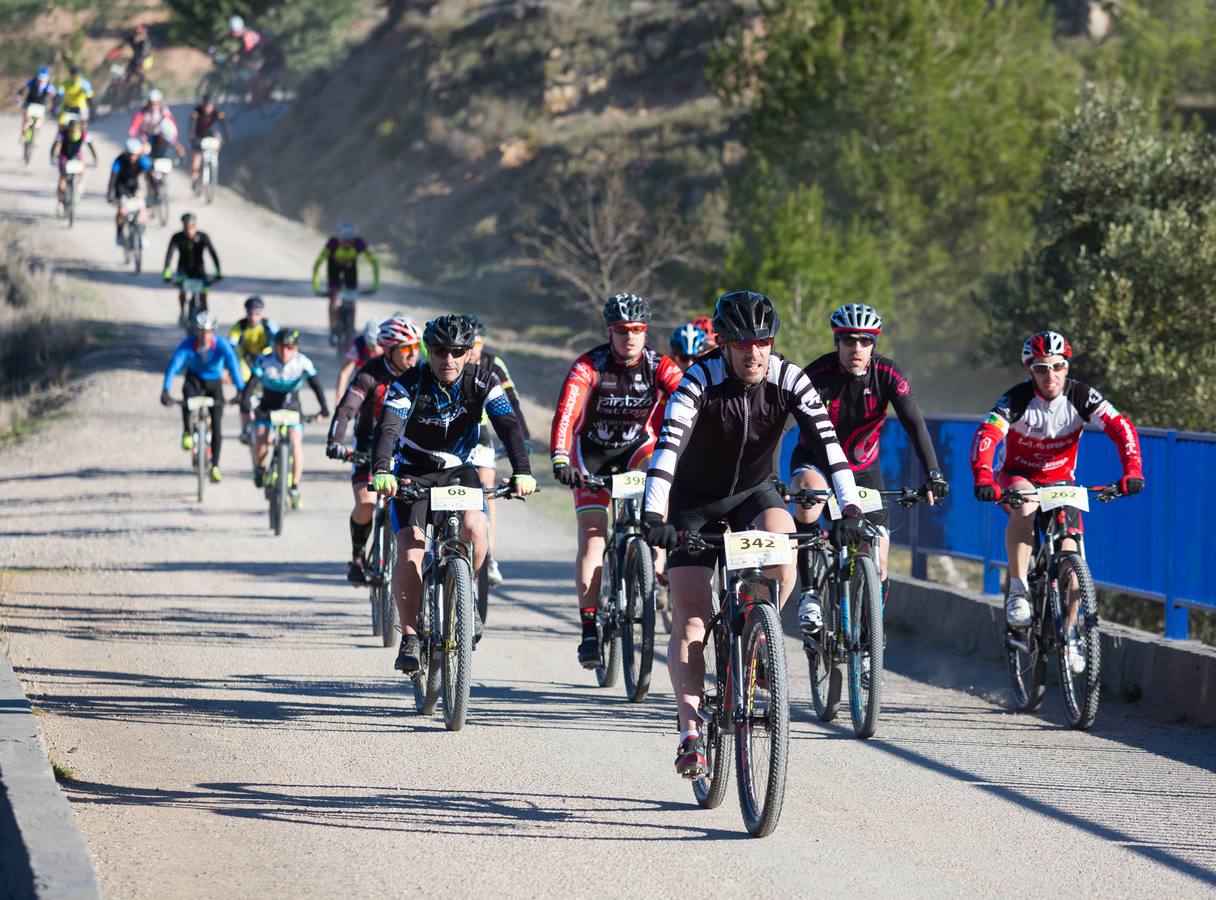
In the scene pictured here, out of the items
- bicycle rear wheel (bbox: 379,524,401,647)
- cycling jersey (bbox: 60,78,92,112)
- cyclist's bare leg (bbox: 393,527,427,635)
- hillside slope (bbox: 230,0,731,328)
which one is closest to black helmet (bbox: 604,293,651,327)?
cyclist's bare leg (bbox: 393,527,427,635)

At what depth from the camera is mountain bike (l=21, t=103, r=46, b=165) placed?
47250 millimetres

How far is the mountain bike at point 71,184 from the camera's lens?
127 ft

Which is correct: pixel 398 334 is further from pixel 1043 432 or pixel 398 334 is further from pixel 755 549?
pixel 755 549

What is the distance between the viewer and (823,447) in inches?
280

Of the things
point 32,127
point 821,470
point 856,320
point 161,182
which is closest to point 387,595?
point 821,470

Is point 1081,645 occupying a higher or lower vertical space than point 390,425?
lower

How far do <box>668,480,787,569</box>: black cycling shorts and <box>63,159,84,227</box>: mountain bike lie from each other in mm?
34203

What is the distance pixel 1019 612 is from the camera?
9773mm

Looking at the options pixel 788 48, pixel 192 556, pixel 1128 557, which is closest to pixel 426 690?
pixel 1128 557

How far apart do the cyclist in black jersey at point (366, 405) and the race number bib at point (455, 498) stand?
62.1 inches

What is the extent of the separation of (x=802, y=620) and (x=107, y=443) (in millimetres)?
17857

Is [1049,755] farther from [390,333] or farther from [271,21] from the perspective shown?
[271,21]

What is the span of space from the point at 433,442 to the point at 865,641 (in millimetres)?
2612

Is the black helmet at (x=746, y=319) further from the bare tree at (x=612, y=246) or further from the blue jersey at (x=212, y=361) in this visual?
the bare tree at (x=612, y=246)
